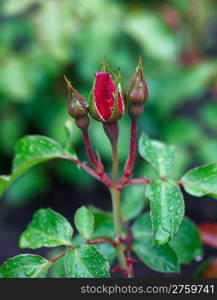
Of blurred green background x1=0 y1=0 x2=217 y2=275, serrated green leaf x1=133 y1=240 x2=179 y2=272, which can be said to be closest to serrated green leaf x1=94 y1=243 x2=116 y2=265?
serrated green leaf x1=133 y1=240 x2=179 y2=272

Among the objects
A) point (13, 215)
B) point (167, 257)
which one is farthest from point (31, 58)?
point (167, 257)

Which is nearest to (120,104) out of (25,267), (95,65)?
(25,267)

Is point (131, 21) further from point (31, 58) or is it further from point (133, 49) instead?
point (31, 58)

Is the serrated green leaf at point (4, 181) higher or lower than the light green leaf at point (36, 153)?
lower

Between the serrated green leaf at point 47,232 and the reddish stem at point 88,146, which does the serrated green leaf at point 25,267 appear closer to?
the serrated green leaf at point 47,232

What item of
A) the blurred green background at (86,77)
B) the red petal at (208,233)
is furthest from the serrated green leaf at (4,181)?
the blurred green background at (86,77)
